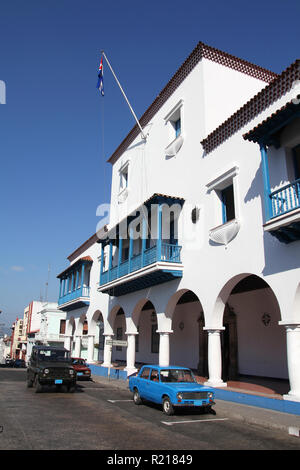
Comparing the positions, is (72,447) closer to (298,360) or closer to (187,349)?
(298,360)

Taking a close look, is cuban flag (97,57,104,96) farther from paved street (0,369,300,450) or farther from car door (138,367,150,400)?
paved street (0,369,300,450)

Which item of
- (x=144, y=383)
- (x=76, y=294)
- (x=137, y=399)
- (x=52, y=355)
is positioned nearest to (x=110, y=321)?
(x=52, y=355)

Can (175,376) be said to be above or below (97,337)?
below

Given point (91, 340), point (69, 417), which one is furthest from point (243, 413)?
point (91, 340)

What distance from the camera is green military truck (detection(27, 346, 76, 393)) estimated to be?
14477 millimetres

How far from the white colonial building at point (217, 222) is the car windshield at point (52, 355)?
13.1 feet

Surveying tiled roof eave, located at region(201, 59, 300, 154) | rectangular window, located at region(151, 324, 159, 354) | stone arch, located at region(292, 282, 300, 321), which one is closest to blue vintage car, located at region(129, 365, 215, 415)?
stone arch, located at region(292, 282, 300, 321)

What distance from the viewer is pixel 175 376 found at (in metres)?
11.3

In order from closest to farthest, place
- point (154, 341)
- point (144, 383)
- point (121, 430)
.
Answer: point (121, 430), point (144, 383), point (154, 341)

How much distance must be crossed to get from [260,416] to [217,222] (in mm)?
6460

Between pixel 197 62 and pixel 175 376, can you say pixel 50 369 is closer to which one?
pixel 175 376

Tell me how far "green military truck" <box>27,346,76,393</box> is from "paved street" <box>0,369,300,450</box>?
233 cm

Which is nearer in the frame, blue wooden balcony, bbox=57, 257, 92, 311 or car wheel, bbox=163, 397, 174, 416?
car wheel, bbox=163, 397, 174, 416
